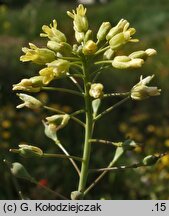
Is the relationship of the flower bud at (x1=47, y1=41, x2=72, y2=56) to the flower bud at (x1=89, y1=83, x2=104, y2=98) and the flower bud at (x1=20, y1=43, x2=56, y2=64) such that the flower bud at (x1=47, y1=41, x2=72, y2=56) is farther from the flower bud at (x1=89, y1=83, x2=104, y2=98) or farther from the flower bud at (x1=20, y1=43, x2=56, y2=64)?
the flower bud at (x1=89, y1=83, x2=104, y2=98)

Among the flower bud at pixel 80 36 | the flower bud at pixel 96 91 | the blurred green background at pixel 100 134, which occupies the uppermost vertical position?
the blurred green background at pixel 100 134

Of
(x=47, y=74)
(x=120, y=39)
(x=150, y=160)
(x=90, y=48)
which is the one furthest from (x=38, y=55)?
(x=150, y=160)

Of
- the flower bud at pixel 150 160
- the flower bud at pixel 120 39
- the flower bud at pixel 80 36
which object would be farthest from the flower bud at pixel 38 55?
the flower bud at pixel 150 160

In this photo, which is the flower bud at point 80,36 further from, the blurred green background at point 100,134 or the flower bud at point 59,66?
the blurred green background at point 100,134

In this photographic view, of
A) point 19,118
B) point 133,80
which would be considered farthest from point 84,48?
point 133,80

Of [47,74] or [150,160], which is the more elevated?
[47,74]

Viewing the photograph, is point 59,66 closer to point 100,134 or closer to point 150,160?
point 150,160
